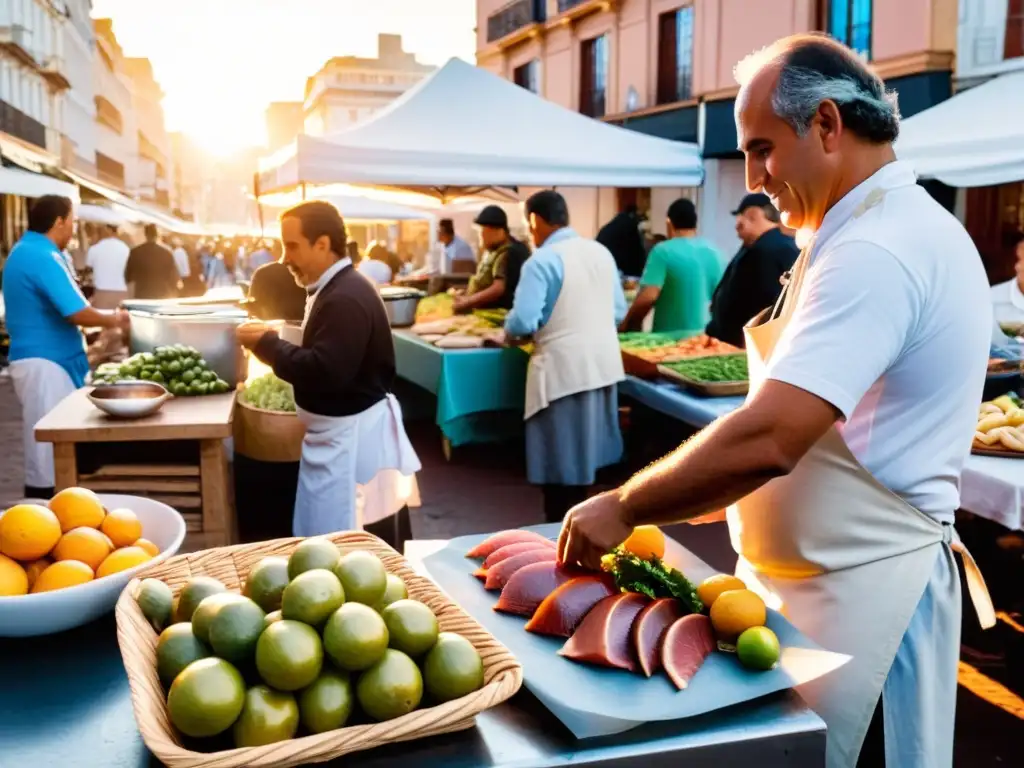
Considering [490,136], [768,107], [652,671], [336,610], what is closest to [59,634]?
[336,610]

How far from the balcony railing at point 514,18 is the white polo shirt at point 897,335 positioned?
23938 mm

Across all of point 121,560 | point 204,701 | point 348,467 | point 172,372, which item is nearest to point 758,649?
point 204,701

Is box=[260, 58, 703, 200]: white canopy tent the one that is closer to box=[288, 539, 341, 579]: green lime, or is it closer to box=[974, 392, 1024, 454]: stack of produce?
box=[974, 392, 1024, 454]: stack of produce

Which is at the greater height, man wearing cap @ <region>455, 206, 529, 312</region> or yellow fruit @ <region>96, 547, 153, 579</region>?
man wearing cap @ <region>455, 206, 529, 312</region>

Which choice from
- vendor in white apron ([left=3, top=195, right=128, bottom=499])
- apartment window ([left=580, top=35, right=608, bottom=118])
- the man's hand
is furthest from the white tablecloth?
apartment window ([left=580, top=35, right=608, bottom=118])

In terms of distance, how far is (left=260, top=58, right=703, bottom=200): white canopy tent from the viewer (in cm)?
656

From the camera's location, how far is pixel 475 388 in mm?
Answer: 6758

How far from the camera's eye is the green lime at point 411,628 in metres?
1.45

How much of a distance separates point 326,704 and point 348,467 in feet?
8.97

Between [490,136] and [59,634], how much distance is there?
5.99m

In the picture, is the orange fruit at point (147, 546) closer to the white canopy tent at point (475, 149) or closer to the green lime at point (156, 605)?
the green lime at point (156, 605)

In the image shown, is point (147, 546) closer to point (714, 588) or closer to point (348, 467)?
point (714, 588)

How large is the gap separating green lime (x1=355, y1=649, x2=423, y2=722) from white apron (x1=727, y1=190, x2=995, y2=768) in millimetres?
801

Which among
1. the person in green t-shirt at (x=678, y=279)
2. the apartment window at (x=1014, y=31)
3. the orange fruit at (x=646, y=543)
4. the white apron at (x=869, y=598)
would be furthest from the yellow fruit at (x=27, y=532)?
the apartment window at (x=1014, y=31)
